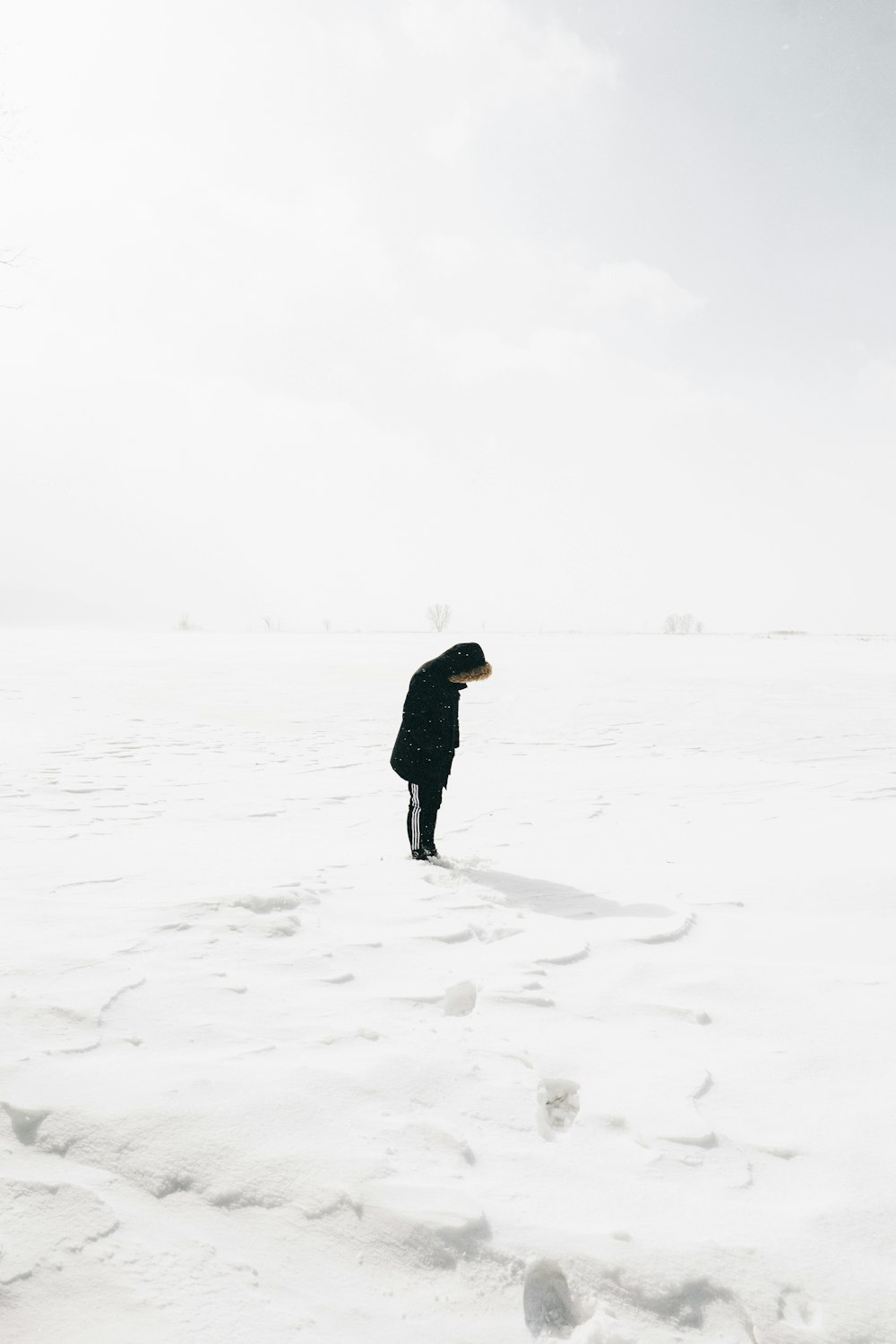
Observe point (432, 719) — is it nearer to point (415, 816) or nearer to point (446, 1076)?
point (415, 816)

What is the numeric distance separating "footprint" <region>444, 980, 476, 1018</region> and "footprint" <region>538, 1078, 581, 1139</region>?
0.55 meters

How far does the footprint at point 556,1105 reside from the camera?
235cm

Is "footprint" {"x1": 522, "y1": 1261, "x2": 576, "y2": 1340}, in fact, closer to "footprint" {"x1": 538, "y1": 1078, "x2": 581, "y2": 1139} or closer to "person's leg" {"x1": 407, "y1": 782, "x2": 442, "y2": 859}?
"footprint" {"x1": 538, "y1": 1078, "x2": 581, "y2": 1139}

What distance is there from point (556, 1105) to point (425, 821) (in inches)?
118

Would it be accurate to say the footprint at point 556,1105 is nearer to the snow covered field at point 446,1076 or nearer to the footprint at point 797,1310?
the snow covered field at point 446,1076

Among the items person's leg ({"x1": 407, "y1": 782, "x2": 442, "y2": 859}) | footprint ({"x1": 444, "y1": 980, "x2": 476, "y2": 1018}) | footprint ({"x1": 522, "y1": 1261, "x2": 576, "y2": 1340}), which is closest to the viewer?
footprint ({"x1": 522, "y1": 1261, "x2": 576, "y2": 1340})

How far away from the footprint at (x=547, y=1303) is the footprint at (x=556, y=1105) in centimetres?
47

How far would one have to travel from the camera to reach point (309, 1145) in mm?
2146

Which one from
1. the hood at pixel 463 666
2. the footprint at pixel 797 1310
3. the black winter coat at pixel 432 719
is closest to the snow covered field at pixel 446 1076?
the footprint at pixel 797 1310

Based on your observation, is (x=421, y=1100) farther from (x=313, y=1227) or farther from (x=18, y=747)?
(x=18, y=747)

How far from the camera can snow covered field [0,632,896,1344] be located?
1.76 m

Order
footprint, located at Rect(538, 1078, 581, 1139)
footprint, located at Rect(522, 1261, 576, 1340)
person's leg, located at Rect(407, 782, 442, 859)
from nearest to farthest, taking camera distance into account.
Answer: footprint, located at Rect(522, 1261, 576, 1340), footprint, located at Rect(538, 1078, 581, 1139), person's leg, located at Rect(407, 782, 442, 859)

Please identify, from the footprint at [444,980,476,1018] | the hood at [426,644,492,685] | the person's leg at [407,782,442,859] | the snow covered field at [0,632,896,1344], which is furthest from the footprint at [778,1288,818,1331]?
the hood at [426,644,492,685]

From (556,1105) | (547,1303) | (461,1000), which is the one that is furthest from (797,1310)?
(461,1000)
